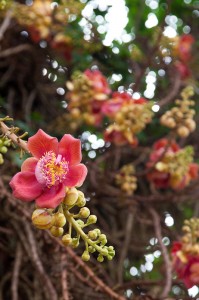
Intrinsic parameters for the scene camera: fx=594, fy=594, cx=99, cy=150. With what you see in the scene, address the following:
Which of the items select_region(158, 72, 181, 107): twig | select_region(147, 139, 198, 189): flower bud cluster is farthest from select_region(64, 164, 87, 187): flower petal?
select_region(158, 72, 181, 107): twig

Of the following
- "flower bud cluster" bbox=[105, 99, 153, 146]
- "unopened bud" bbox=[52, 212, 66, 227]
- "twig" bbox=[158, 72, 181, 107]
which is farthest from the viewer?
"twig" bbox=[158, 72, 181, 107]

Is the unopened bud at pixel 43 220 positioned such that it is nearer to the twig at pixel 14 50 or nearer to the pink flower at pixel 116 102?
the pink flower at pixel 116 102

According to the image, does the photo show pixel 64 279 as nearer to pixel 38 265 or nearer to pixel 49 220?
pixel 38 265

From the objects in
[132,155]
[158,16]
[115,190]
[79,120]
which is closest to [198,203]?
[132,155]

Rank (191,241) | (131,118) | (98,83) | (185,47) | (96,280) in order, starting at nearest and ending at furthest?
(96,280), (191,241), (131,118), (98,83), (185,47)

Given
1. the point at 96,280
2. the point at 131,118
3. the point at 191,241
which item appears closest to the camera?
the point at 96,280

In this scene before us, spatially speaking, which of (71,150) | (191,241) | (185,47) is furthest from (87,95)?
(71,150)

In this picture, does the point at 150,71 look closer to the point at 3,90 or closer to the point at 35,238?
the point at 3,90

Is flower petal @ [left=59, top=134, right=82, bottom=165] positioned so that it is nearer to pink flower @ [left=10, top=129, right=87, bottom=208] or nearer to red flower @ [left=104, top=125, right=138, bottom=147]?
pink flower @ [left=10, top=129, right=87, bottom=208]
